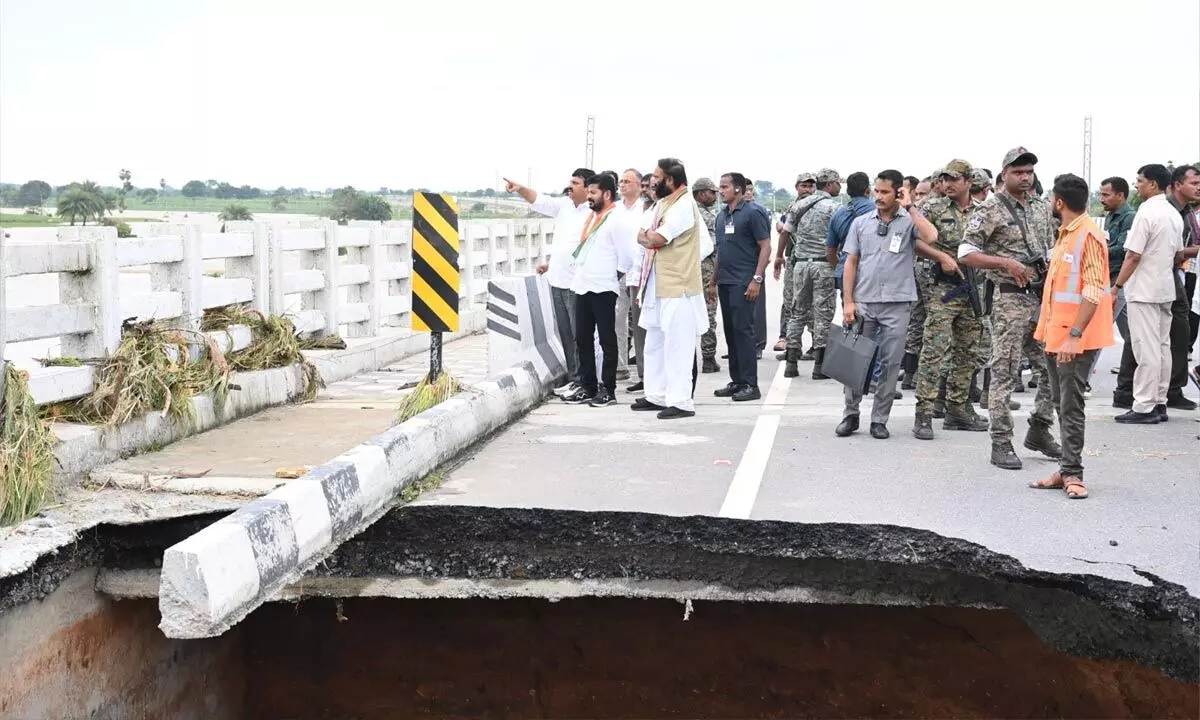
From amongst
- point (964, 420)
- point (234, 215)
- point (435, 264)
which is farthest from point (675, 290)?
point (234, 215)

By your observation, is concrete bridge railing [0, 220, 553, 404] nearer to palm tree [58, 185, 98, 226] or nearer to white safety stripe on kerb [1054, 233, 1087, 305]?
white safety stripe on kerb [1054, 233, 1087, 305]

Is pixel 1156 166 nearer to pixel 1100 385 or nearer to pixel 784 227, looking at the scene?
pixel 1100 385

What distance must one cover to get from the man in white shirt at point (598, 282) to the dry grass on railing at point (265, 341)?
6.99 ft

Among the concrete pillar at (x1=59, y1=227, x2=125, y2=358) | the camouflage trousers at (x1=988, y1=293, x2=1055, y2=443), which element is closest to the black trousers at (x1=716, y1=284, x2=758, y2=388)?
the camouflage trousers at (x1=988, y1=293, x2=1055, y2=443)

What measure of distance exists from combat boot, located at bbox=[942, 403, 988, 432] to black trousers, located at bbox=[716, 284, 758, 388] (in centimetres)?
192

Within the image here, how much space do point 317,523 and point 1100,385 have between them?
8.04m

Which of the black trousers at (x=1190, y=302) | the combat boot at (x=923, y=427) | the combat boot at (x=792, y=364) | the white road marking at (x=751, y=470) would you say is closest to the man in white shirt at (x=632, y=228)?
the white road marking at (x=751, y=470)

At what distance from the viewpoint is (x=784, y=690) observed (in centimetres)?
730

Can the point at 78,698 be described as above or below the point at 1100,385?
below

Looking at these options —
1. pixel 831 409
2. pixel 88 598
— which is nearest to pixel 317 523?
pixel 88 598

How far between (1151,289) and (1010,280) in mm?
2290

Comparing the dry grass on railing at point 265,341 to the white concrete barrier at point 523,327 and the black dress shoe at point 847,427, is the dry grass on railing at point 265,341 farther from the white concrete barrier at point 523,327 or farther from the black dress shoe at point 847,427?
the black dress shoe at point 847,427

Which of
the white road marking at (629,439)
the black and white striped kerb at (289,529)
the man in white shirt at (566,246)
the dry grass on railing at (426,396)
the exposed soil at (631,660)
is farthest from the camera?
the man in white shirt at (566,246)

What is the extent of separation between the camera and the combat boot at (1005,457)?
7.37 meters
